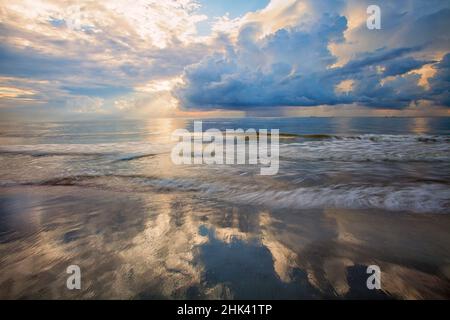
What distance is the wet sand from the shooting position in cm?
274

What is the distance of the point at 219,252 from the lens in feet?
11.5

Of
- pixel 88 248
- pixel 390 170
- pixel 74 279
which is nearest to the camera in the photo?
pixel 74 279

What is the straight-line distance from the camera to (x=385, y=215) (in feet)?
16.2

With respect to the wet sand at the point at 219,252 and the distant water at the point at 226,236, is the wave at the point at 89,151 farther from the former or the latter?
the wet sand at the point at 219,252

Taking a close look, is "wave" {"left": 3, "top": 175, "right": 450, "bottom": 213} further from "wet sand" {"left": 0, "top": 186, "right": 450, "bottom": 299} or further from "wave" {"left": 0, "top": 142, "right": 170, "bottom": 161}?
"wave" {"left": 0, "top": 142, "right": 170, "bottom": 161}

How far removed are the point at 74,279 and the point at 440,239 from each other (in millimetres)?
5422

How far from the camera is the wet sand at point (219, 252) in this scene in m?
2.74

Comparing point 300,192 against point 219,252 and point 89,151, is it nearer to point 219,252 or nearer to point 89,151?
point 219,252

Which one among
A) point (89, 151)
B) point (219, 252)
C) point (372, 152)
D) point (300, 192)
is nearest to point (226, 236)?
point (219, 252)

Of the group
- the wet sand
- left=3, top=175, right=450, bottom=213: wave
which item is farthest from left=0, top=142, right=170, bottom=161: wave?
the wet sand
